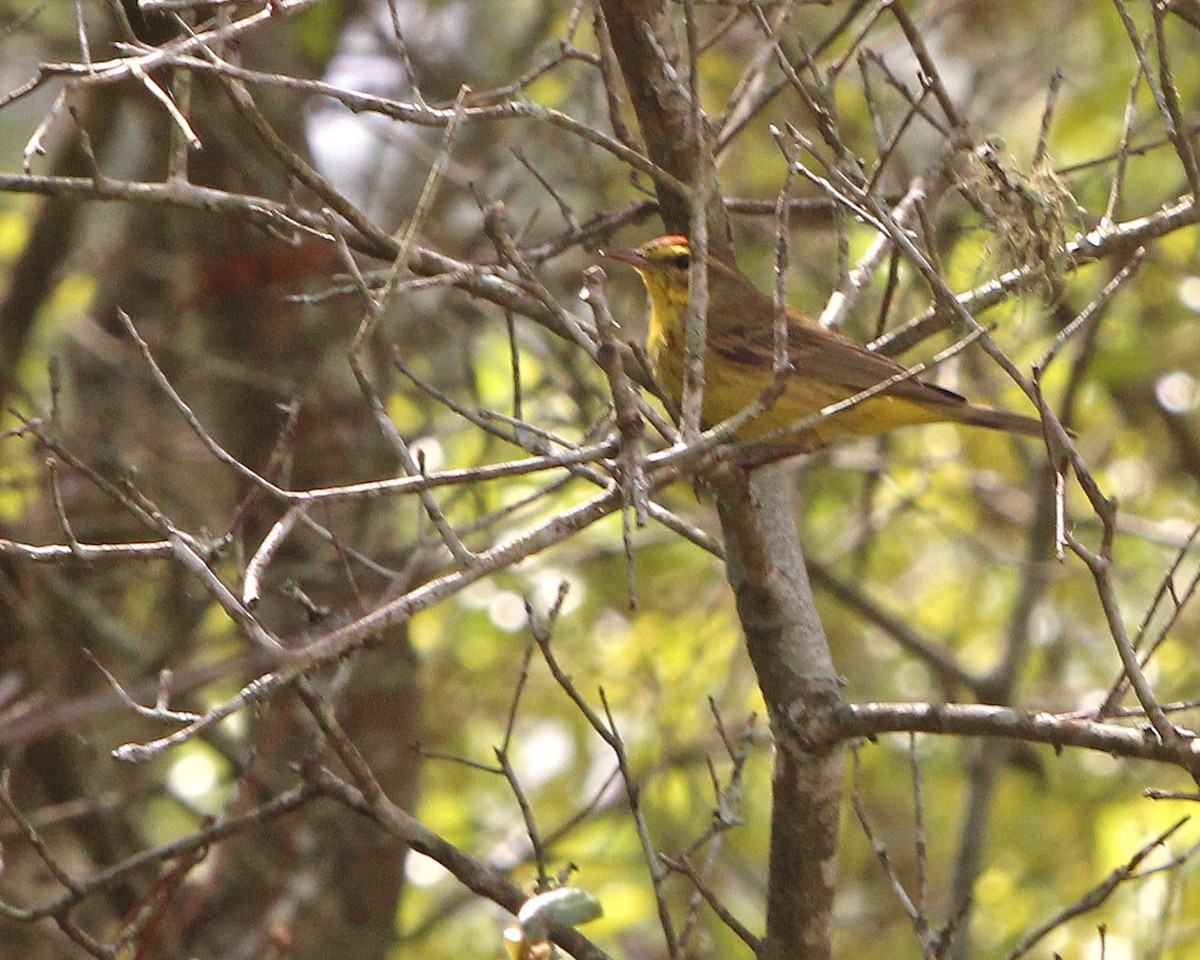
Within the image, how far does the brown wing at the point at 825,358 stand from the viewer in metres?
4.43

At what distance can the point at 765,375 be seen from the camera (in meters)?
5.24

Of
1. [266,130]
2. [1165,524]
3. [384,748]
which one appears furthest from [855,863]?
[266,130]

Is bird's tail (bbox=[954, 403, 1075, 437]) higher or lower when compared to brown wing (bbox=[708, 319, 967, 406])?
higher

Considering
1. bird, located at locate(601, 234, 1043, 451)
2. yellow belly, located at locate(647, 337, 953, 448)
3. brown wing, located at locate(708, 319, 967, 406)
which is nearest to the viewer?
brown wing, located at locate(708, 319, 967, 406)

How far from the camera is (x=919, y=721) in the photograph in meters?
3.05

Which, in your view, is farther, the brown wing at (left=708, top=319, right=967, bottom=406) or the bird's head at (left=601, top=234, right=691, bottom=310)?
the bird's head at (left=601, top=234, right=691, bottom=310)

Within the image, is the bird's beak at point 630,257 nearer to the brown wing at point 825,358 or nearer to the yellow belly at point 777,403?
→ the yellow belly at point 777,403

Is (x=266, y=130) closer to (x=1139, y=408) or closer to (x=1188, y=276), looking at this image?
(x=1188, y=276)

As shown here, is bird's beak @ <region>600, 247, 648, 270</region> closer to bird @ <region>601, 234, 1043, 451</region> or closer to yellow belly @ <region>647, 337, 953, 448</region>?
bird @ <region>601, 234, 1043, 451</region>

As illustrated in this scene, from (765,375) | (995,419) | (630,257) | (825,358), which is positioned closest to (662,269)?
(630,257)

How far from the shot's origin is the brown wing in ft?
14.5

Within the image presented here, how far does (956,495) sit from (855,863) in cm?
194

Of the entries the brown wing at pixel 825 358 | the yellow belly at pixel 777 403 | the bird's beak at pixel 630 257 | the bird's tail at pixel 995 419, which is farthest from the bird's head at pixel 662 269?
the bird's tail at pixel 995 419

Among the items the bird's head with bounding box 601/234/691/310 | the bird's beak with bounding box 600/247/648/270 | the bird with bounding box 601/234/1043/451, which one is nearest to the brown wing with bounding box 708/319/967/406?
the bird with bounding box 601/234/1043/451
